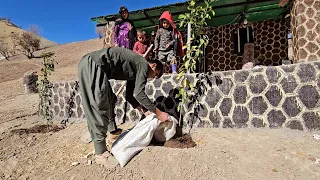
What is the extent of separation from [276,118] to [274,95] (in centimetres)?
33

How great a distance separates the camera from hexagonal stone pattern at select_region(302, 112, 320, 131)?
10.8 ft

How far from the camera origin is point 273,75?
3.57m

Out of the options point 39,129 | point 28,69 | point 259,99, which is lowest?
point 39,129

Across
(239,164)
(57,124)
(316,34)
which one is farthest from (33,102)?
(316,34)

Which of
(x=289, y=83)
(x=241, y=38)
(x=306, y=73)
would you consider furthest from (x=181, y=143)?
(x=241, y=38)

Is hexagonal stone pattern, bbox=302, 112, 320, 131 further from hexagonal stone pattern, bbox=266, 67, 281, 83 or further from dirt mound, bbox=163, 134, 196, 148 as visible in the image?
dirt mound, bbox=163, 134, 196, 148

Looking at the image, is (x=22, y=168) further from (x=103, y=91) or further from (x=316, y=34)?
(x=316, y=34)

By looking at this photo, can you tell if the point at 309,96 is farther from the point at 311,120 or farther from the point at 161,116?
the point at 161,116

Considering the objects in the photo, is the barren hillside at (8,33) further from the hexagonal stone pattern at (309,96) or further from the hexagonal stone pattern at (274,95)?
the hexagonal stone pattern at (309,96)

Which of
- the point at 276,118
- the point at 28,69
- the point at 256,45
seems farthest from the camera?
the point at 28,69

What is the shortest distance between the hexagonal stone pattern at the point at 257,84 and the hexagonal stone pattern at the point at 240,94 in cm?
12

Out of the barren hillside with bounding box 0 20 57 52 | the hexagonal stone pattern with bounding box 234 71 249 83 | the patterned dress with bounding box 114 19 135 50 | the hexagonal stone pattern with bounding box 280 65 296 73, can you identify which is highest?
the barren hillside with bounding box 0 20 57 52

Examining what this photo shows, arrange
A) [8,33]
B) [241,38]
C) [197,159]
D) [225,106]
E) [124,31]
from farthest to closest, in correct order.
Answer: [8,33] < [241,38] < [124,31] < [225,106] < [197,159]

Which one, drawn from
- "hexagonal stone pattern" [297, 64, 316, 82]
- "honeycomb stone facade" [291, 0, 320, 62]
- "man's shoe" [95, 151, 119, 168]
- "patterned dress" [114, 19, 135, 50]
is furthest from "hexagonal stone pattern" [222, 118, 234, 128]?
"patterned dress" [114, 19, 135, 50]
